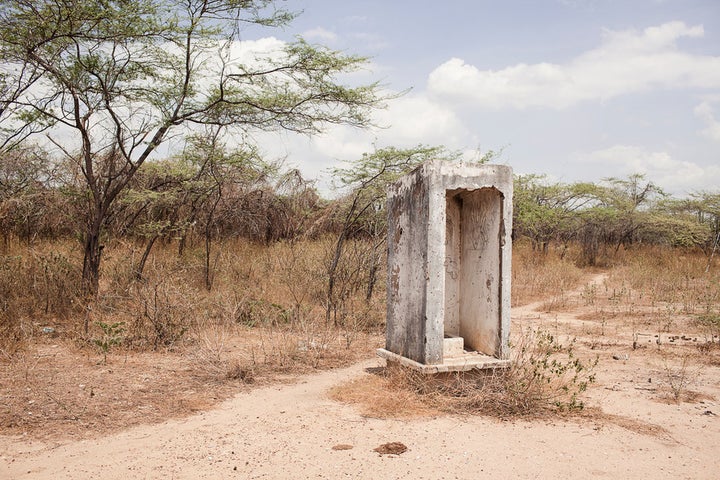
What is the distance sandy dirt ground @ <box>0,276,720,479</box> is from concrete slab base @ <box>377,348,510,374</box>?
0.53 metres

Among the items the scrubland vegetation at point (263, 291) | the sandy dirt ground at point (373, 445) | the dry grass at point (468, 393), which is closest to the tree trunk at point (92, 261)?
the scrubland vegetation at point (263, 291)

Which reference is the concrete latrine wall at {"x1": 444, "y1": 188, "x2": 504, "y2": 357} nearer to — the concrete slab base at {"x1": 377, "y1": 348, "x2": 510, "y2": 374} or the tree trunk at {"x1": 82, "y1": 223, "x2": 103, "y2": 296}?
the concrete slab base at {"x1": 377, "y1": 348, "x2": 510, "y2": 374}

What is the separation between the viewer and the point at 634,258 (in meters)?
20.3

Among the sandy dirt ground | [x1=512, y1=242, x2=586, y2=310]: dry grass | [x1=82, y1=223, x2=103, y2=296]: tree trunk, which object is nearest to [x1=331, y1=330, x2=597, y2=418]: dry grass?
the sandy dirt ground

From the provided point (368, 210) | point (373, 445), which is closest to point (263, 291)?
point (368, 210)

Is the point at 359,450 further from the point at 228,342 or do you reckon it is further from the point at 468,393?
the point at 228,342

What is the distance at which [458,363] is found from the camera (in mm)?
5613

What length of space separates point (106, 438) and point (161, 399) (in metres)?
1.00

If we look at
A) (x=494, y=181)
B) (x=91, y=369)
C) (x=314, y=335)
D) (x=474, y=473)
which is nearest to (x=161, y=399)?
(x=91, y=369)

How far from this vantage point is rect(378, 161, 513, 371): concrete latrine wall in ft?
18.4

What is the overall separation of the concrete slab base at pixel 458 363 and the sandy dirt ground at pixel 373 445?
1.74ft

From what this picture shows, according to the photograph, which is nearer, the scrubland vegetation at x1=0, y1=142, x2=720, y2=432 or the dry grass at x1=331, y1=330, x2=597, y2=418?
the dry grass at x1=331, y1=330, x2=597, y2=418

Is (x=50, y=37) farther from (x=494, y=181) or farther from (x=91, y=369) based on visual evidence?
(x=494, y=181)

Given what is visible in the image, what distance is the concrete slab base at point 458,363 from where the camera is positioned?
545cm
